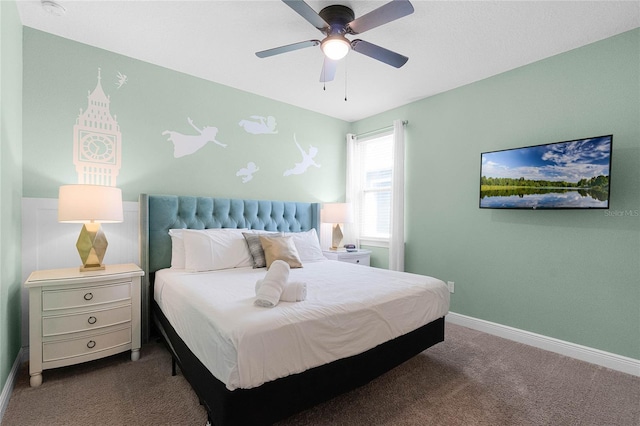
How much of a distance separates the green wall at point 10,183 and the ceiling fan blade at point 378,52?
2.26 metres

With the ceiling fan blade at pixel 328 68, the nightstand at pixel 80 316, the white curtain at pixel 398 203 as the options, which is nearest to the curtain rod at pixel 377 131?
the white curtain at pixel 398 203

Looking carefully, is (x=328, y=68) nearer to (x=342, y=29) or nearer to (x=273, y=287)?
(x=342, y=29)

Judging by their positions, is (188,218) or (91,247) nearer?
(91,247)

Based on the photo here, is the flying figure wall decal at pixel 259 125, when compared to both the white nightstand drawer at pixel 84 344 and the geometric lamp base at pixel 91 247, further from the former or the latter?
the white nightstand drawer at pixel 84 344

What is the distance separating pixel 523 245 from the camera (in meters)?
2.97

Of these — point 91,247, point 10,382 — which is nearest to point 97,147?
point 91,247

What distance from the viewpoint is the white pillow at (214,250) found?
2719 millimetres

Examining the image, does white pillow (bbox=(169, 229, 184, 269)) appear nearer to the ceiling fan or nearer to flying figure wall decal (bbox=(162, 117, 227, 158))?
flying figure wall decal (bbox=(162, 117, 227, 158))

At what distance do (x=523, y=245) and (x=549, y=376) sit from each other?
118 centimetres

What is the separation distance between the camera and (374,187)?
455cm

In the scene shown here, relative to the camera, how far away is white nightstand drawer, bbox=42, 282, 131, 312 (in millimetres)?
2109

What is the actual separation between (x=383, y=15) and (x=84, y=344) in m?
3.09

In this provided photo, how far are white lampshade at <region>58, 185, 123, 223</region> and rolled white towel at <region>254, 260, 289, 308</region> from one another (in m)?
1.50

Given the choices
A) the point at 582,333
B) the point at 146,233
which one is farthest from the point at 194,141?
the point at 582,333
